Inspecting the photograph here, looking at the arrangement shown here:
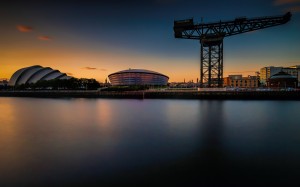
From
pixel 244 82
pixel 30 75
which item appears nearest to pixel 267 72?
pixel 244 82

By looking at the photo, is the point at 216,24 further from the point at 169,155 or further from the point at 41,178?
the point at 41,178

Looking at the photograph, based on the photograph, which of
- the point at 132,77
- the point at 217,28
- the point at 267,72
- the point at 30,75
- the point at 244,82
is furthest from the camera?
the point at 267,72

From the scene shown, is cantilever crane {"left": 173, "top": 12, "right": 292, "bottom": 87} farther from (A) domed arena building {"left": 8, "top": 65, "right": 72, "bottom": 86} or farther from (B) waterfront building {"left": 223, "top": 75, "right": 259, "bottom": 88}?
(A) domed arena building {"left": 8, "top": 65, "right": 72, "bottom": 86}

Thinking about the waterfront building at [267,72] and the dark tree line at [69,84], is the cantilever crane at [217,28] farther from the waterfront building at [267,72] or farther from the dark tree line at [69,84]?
the waterfront building at [267,72]

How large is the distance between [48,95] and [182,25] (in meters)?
53.2

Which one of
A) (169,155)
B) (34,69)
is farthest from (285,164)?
(34,69)

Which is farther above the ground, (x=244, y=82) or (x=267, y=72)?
(x=267, y=72)

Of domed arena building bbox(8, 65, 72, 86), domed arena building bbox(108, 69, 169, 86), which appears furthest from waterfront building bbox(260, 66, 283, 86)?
domed arena building bbox(8, 65, 72, 86)

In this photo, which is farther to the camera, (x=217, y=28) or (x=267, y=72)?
(x=267, y=72)

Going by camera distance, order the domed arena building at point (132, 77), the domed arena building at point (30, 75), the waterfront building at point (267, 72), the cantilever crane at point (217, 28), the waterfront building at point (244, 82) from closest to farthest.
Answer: the cantilever crane at point (217, 28) < the domed arena building at point (30, 75) < the waterfront building at point (244, 82) < the domed arena building at point (132, 77) < the waterfront building at point (267, 72)

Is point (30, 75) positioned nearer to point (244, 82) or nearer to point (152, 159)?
point (152, 159)

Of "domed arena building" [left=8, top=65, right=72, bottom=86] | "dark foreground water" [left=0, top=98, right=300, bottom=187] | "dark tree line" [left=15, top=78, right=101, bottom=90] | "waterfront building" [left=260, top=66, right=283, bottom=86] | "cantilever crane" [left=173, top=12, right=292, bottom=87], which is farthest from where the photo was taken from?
"waterfront building" [left=260, top=66, right=283, bottom=86]

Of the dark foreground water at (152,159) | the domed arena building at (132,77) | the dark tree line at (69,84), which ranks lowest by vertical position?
the dark foreground water at (152,159)

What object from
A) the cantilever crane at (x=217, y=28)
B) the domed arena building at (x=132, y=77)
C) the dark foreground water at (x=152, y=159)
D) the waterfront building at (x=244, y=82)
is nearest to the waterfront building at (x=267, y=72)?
the waterfront building at (x=244, y=82)
